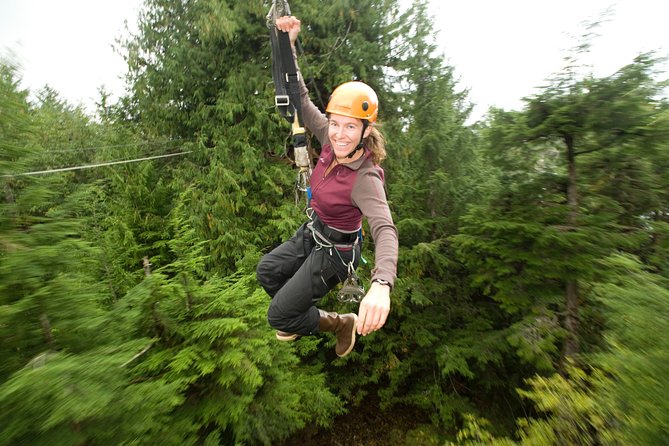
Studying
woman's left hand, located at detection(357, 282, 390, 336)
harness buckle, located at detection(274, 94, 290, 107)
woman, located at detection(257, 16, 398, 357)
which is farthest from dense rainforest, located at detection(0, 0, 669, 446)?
harness buckle, located at detection(274, 94, 290, 107)

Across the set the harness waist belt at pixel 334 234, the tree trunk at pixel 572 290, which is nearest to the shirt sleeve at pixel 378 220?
the harness waist belt at pixel 334 234

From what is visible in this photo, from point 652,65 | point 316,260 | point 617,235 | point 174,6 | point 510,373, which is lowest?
point 510,373

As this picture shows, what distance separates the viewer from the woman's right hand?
2.47m

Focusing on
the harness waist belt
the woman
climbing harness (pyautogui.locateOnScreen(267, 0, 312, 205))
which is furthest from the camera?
the harness waist belt

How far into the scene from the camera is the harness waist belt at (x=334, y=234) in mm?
2658

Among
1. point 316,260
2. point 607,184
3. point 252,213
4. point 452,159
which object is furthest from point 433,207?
point 316,260

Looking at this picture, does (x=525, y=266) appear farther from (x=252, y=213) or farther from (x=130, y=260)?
(x=130, y=260)

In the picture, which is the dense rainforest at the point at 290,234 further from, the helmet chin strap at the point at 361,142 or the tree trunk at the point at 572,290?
the helmet chin strap at the point at 361,142

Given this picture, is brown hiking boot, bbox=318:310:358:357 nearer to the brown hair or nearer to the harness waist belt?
the harness waist belt

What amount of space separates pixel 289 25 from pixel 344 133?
3.12 feet

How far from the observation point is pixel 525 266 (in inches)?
229

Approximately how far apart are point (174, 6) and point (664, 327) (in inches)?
360

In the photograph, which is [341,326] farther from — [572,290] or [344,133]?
[572,290]

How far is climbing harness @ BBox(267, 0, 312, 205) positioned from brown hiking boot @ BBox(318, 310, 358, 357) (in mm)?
1284
